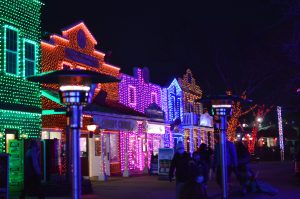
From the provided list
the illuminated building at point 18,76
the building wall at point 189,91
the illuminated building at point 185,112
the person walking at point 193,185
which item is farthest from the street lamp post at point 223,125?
the building wall at point 189,91

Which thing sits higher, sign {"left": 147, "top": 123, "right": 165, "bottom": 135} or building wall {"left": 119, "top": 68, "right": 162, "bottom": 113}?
building wall {"left": 119, "top": 68, "right": 162, "bottom": 113}

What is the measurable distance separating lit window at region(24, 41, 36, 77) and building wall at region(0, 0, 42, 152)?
0.09 m

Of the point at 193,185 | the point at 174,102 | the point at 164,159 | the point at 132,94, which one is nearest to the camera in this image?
the point at 193,185

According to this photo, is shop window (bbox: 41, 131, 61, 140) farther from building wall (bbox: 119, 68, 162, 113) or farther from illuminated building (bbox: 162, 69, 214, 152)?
illuminated building (bbox: 162, 69, 214, 152)

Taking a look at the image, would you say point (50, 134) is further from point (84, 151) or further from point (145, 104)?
point (145, 104)

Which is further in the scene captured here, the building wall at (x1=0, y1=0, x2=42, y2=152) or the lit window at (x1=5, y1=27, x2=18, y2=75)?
the lit window at (x1=5, y1=27, x2=18, y2=75)

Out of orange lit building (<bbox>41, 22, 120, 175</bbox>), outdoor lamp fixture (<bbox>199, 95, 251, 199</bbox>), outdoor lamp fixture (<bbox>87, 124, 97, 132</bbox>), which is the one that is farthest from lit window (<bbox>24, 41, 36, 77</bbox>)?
outdoor lamp fixture (<bbox>199, 95, 251, 199</bbox>)

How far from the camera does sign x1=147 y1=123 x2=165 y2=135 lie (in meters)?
30.0

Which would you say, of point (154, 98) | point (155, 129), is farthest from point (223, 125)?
point (154, 98)

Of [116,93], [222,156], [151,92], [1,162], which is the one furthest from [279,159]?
[1,162]

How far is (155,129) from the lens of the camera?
1215 inches

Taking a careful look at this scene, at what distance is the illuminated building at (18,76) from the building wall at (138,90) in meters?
9.14

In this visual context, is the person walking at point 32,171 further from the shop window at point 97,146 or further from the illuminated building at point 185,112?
the illuminated building at point 185,112

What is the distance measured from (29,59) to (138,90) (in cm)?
1143
